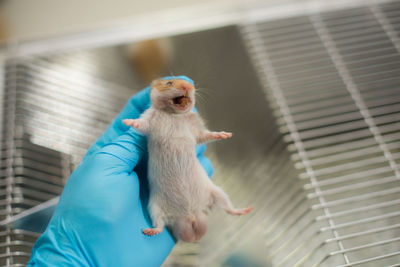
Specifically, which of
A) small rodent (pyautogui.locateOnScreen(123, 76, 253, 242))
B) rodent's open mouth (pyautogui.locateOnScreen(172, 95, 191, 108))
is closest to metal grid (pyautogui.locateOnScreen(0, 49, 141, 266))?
small rodent (pyautogui.locateOnScreen(123, 76, 253, 242))

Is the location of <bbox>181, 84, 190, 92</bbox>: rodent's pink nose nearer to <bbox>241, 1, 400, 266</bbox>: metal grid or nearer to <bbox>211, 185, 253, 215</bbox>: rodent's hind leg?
<bbox>211, 185, 253, 215</bbox>: rodent's hind leg

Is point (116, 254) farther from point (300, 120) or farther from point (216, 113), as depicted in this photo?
point (300, 120)

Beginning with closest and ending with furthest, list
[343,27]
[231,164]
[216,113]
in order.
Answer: [216,113]
[231,164]
[343,27]

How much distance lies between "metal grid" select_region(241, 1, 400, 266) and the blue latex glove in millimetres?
362

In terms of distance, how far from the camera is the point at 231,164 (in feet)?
3.04

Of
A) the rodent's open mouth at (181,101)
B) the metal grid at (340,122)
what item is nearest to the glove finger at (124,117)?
the rodent's open mouth at (181,101)

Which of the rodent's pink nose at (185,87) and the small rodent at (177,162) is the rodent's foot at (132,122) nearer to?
Answer: the small rodent at (177,162)

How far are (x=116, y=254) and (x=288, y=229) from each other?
18.4 inches

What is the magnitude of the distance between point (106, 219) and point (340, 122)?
867mm

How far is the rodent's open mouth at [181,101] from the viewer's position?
616 mm

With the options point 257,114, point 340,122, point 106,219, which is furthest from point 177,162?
point 340,122

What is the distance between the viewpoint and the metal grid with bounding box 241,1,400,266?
2.71 ft

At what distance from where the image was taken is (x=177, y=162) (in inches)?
24.5

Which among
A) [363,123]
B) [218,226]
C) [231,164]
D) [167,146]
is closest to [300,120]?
[363,123]
